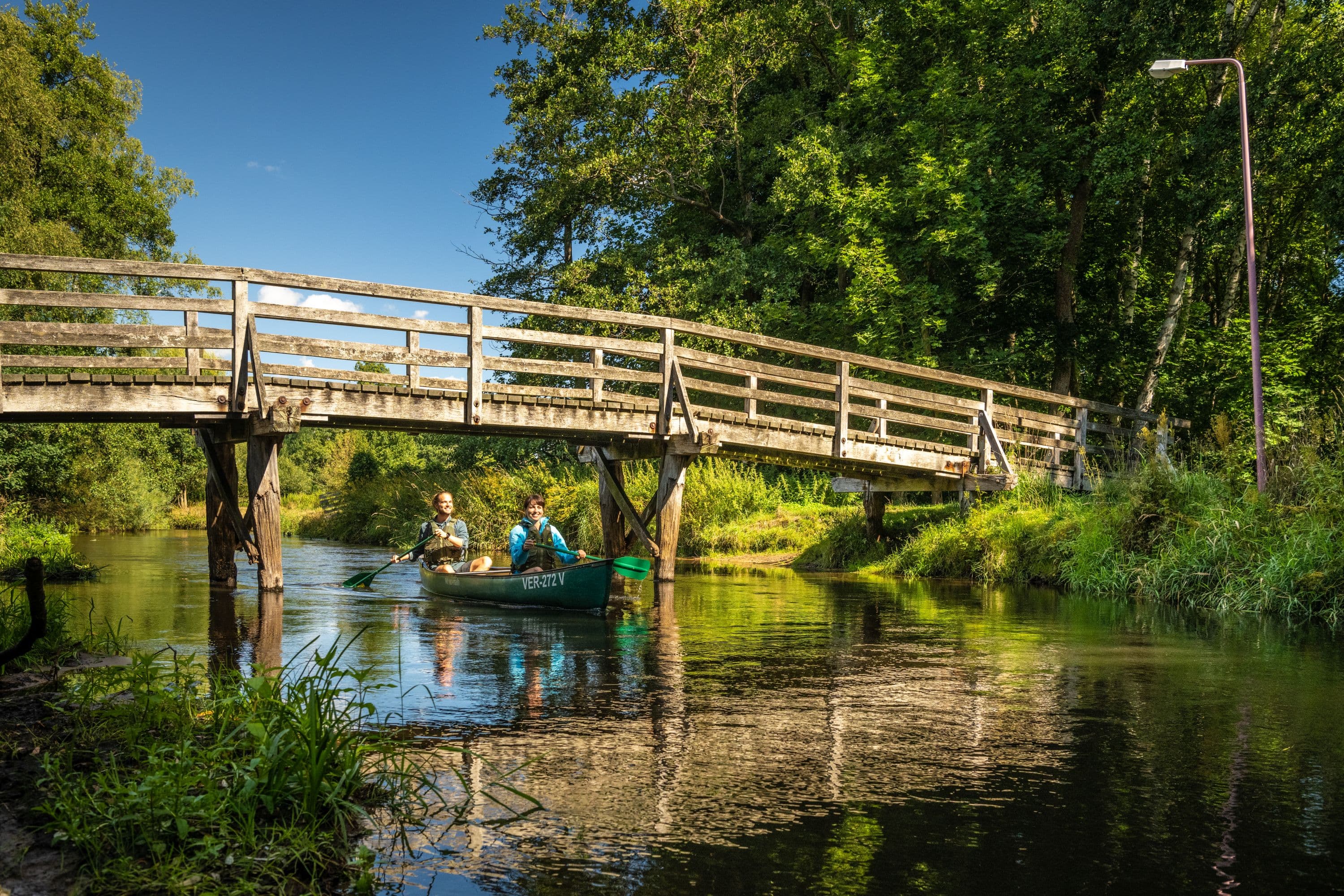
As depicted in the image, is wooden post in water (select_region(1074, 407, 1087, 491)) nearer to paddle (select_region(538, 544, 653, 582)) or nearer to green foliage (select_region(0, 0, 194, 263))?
paddle (select_region(538, 544, 653, 582))

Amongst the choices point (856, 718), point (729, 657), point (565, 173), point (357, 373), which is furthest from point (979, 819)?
point (565, 173)

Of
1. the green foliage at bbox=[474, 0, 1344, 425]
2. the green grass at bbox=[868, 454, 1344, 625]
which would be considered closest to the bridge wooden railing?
the green grass at bbox=[868, 454, 1344, 625]

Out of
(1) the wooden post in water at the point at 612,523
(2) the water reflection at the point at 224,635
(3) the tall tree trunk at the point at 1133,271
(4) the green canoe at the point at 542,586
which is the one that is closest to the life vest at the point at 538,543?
(4) the green canoe at the point at 542,586

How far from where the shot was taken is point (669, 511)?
16.1 m

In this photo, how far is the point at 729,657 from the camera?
868 cm

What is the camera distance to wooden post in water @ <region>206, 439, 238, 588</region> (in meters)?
14.4

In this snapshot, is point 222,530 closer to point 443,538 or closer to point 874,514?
point 443,538

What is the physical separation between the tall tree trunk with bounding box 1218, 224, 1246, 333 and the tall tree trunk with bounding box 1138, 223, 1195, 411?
209cm

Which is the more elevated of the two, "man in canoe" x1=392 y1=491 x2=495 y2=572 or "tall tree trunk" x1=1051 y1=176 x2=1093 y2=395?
"tall tree trunk" x1=1051 y1=176 x2=1093 y2=395

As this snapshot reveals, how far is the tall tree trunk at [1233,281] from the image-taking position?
25.1 meters

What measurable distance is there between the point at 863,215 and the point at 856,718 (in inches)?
844

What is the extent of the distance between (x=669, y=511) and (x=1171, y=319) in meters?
13.8

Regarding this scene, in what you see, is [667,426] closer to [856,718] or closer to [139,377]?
[139,377]

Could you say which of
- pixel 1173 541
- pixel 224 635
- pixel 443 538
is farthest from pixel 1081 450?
pixel 224 635
